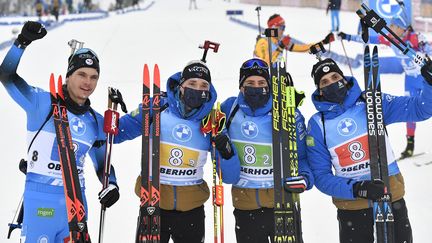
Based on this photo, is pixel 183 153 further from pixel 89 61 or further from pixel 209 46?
pixel 209 46

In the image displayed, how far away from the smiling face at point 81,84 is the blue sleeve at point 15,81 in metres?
0.26

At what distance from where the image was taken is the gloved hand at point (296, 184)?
150 inches

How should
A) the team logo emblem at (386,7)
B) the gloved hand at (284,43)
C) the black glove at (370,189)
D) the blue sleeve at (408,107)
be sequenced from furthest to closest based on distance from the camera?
1. the team logo emblem at (386,7)
2. the gloved hand at (284,43)
3. the blue sleeve at (408,107)
4. the black glove at (370,189)

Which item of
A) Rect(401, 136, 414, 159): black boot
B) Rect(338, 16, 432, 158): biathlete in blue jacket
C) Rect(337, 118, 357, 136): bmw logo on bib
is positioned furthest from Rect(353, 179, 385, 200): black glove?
Rect(401, 136, 414, 159): black boot

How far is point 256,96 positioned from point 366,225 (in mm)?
1161

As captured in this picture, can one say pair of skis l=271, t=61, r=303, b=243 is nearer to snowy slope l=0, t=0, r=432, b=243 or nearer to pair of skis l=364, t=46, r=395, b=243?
pair of skis l=364, t=46, r=395, b=243

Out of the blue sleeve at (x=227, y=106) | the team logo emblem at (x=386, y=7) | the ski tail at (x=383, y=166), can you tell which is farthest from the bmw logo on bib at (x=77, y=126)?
the team logo emblem at (x=386, y=7)

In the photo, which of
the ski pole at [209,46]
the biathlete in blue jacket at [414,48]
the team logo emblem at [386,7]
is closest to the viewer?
the ski pole at [209,46]

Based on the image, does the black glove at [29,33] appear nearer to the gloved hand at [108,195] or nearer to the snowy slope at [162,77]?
the gloved hand at [108,195]

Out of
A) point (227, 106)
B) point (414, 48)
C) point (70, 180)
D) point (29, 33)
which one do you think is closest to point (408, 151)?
point (414, 48)

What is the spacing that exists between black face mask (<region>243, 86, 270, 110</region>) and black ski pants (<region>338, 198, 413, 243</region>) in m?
0.95

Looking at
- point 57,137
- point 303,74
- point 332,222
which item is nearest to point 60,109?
point 57,137

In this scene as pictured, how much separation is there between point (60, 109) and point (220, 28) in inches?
984

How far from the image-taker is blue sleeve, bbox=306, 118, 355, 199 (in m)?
3.88
